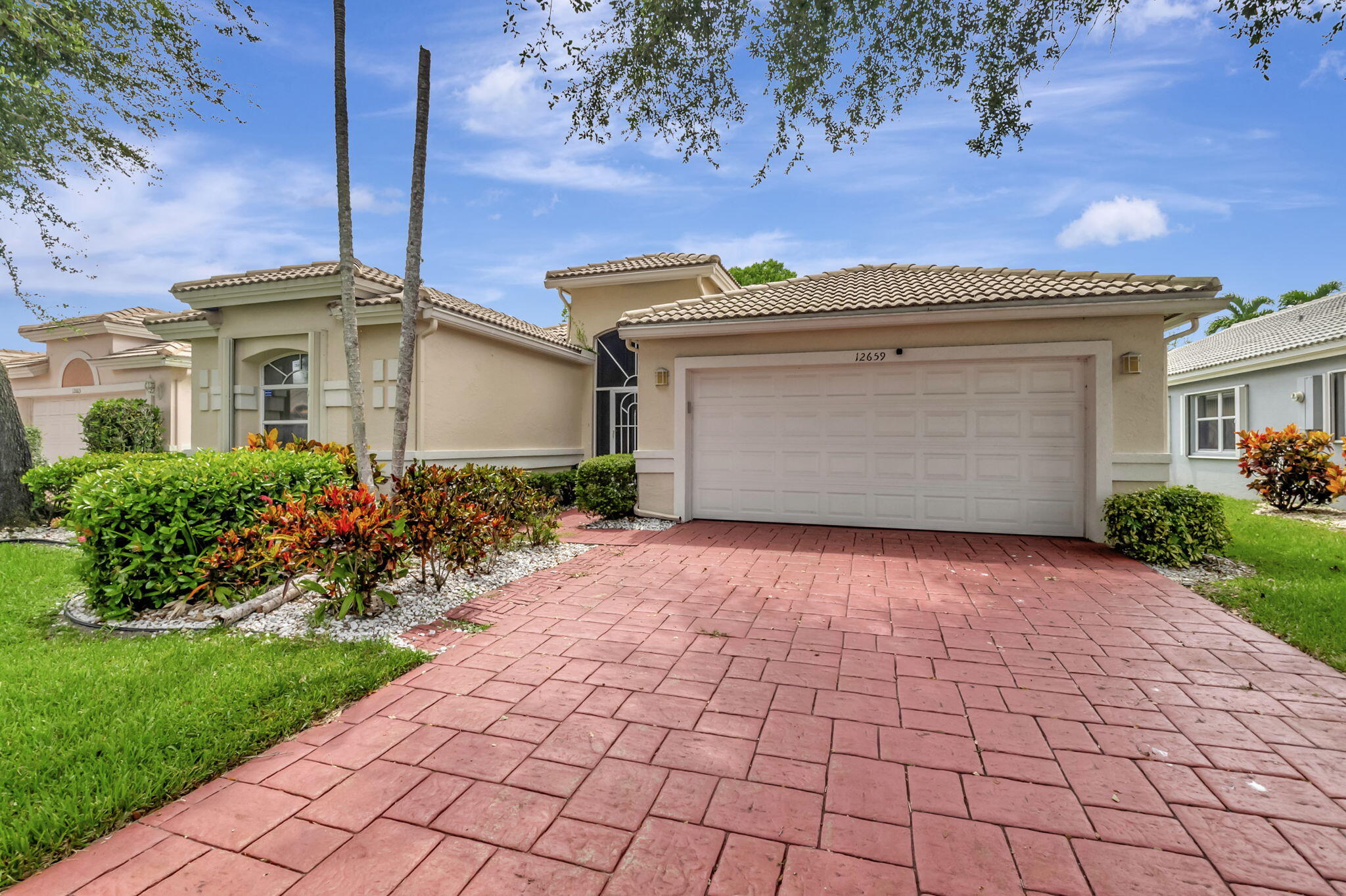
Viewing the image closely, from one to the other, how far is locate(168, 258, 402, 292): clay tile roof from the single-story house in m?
0.07

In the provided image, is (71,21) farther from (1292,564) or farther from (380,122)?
(1292,564)

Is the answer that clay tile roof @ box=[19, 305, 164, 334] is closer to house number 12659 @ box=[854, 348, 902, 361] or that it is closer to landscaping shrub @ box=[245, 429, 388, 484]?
landscaping shrub @ box=[245, 429, 388, 484]

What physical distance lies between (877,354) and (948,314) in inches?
41.9

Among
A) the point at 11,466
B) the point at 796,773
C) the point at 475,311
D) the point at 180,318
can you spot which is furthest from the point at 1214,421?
Answer: the point at 11,466

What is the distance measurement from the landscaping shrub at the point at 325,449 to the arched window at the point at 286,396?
0.70 feet

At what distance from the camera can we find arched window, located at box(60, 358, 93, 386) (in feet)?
52.4

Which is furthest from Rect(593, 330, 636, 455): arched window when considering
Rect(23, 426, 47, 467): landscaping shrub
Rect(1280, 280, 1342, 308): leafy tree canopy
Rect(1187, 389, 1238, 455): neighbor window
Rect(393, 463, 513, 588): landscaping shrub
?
Rect(1280, 280, 1342, 308): leafy tree canopy

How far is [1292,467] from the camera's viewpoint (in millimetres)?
10719

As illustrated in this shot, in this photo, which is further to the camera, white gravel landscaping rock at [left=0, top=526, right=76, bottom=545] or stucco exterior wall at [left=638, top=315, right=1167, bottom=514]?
white gravel landscaping rock at [left=0, top=526, right=76, bottom=545]

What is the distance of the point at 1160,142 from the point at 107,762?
10.7m

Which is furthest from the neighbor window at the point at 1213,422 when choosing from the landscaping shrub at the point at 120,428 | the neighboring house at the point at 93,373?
the landscaping shrub at the point at 120,428

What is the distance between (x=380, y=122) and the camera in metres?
6.55

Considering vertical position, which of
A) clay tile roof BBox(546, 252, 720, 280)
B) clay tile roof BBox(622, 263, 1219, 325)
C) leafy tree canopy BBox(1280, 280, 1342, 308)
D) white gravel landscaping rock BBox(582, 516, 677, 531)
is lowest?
white gravel landscaping rock BBox(582, 516, 677, 531)

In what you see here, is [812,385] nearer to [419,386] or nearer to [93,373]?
[419,386]
